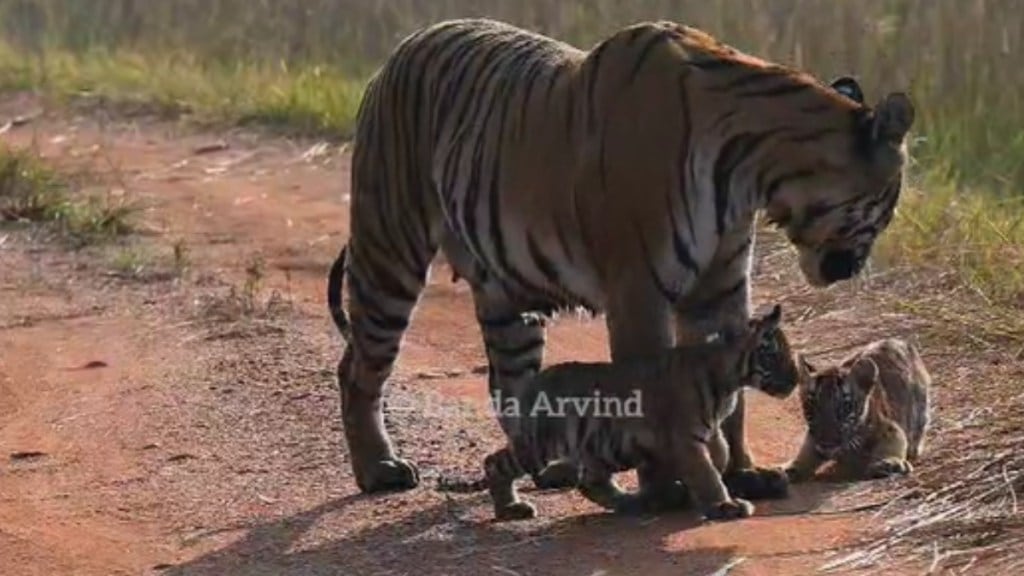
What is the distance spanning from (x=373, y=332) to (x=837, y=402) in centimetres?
139

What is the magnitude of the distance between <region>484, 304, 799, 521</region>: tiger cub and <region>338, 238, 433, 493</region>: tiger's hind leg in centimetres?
85

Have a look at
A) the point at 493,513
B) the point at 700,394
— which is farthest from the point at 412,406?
the point at 700,394

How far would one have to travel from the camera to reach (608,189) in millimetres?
6230

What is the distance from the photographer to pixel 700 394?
241 inches

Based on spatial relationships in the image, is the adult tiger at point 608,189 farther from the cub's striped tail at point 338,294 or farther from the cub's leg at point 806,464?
the cub's striped tail at point 338,294

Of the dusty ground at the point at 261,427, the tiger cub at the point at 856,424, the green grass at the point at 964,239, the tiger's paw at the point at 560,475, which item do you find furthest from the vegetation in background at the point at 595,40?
the tiger's paw at the point at 560,475

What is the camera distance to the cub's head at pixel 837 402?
257 inches

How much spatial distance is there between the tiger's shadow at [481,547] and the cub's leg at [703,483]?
0.16 ft

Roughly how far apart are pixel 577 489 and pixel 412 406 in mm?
1413

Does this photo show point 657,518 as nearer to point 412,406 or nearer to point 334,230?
point 412,406

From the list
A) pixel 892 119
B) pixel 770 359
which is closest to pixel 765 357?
pixel 770 359

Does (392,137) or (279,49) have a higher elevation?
(392,137)

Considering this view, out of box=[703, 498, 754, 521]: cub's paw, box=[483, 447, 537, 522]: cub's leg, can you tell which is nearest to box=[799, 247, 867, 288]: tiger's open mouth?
box=[703, 498, 754, 521]: cub's paw

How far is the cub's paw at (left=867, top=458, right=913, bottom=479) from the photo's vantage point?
6.52 m
